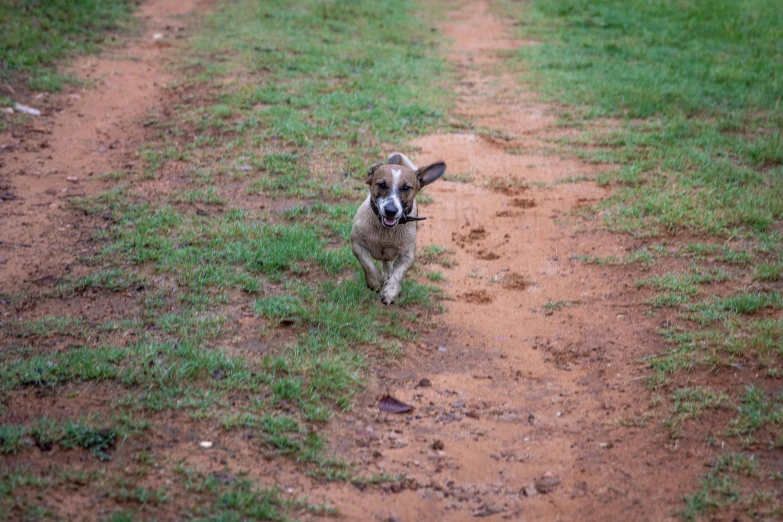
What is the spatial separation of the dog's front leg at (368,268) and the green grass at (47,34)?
7.52 m

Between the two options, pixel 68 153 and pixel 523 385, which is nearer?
pixel 523 385

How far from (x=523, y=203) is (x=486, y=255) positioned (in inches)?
56.7

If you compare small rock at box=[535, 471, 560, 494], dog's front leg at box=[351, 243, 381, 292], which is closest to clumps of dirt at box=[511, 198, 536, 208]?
dog's front leg at box=[351, 243, 381, 292]

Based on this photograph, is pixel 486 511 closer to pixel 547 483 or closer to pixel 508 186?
pixel 547 483

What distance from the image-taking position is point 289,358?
19.6 ft

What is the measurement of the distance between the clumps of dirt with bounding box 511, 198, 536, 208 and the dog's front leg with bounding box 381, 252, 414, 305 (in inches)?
103

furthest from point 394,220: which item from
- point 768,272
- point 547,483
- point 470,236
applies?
point 768,272

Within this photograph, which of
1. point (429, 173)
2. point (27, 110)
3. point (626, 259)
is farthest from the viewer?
point (27, 110)

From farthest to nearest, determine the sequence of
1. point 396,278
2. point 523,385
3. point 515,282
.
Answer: point 515,282
point 396,278
point 523,385

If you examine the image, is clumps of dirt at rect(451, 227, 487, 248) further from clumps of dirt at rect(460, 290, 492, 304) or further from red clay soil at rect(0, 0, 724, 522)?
clumps of dirt at rect(460, 290, 492, 304)

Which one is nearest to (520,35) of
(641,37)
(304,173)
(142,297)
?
(641,37)

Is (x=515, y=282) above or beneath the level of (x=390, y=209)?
beneath

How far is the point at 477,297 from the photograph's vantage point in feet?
24.7

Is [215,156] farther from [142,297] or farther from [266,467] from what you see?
[266,467]
